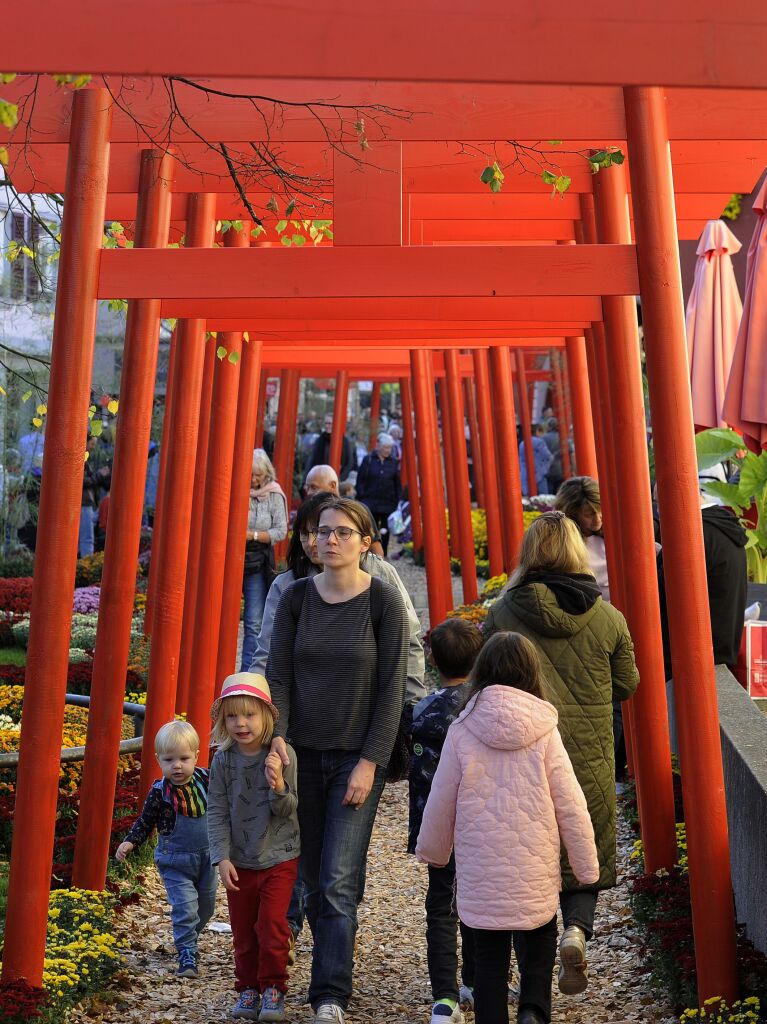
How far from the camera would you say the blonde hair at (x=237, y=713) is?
4.90m

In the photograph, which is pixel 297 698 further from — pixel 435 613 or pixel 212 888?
pixel 435 613

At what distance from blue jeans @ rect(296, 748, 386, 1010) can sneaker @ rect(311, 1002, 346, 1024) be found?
2cm

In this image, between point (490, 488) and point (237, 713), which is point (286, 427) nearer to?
point (490, 488)

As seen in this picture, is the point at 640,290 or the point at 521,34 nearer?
the point at 521,34

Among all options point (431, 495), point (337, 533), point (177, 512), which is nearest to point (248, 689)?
point (337, 533)

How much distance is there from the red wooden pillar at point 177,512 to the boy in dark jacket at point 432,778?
2533mm

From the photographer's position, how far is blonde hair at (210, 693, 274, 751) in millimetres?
4898

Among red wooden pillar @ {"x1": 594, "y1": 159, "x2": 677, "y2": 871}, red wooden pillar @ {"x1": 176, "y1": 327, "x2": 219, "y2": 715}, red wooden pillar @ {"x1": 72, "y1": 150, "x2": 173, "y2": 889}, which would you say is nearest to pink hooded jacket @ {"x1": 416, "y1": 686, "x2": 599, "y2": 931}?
red wooden pillar @ {"x1": 594, "y1": 159, "x2": 677, "y2": 871}

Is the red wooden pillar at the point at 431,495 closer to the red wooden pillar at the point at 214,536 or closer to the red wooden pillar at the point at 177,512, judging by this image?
the red wooden pillar at the point at 214,536

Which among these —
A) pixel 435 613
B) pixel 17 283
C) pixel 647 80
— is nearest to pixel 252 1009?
pixel 647 80

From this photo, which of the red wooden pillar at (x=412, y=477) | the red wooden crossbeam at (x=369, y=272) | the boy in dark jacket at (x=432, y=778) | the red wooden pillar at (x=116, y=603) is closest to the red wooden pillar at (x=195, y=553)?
the red wooden pillar at (x=116, y=603)

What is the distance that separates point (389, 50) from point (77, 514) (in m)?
2.24

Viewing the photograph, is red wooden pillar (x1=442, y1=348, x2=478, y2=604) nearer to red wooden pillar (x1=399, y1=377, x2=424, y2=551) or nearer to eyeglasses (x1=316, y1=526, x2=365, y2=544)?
red wooden pillar (x1=399, y1=377, x2=424, y2=551)

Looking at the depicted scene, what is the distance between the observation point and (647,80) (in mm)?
3664
